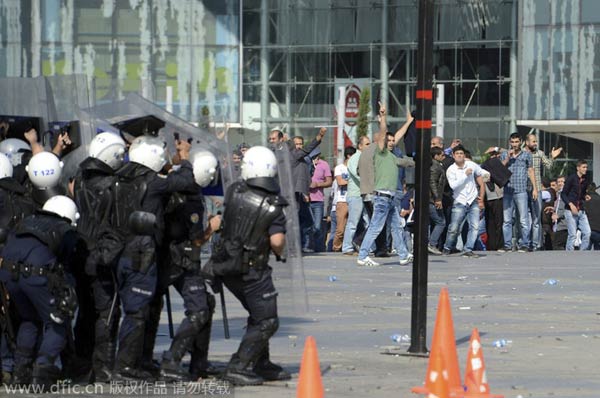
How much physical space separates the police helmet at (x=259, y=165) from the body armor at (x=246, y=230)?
0.10 metres

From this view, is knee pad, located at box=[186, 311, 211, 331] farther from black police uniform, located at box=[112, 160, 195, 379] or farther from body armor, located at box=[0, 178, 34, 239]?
body armor, located at box=[0, 178, 34, 239]

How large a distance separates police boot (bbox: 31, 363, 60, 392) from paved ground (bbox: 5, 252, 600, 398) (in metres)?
1.24

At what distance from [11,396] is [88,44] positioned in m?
47.6

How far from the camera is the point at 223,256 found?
33.2 ft

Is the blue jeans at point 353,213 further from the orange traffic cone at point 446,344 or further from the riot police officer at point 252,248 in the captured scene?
the orange traffic cone at point 446,344

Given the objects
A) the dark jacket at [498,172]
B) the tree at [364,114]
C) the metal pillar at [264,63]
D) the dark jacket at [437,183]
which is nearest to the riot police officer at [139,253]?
the dark jacket at [437,183]

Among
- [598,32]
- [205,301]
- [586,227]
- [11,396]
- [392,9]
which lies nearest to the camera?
[11,396]

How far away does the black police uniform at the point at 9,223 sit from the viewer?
33.7 feet

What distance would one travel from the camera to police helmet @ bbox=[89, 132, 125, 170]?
1048 cm

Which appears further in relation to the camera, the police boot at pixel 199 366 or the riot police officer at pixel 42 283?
the police boot at pixel 199 366

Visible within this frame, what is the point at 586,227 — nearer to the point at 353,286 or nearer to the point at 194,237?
the point at 353,286

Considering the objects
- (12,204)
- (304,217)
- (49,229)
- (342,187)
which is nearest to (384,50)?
(342,187)

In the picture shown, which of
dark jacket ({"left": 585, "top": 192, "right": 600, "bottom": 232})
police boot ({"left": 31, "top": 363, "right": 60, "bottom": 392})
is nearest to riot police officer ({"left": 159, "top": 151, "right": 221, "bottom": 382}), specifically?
police boot ({"left": 31, "top": 363, "right": 60, "bottom": 392})

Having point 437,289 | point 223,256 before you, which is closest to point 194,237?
point 223,256
